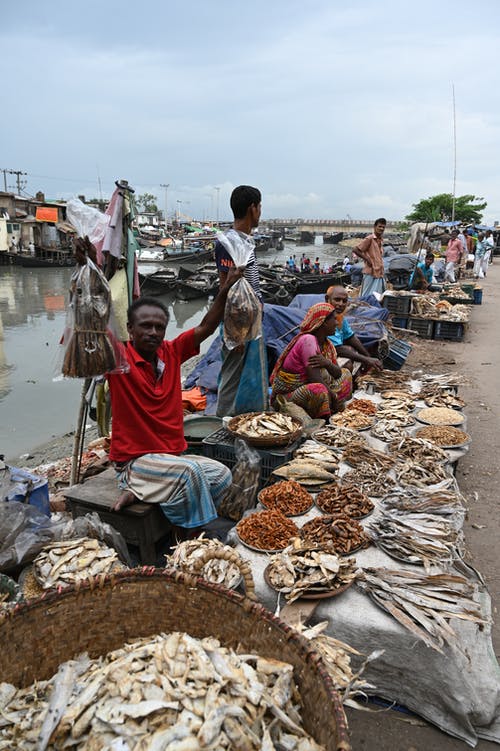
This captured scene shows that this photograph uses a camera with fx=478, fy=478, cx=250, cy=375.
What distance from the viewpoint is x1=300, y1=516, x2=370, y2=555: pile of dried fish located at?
230 cm

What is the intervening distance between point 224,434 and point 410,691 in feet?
6.42

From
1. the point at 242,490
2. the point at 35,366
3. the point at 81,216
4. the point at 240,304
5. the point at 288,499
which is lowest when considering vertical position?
the point at 35,366

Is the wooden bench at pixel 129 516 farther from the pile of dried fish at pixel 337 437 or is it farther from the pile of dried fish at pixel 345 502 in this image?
the pile of dried fish at pixel 337 437

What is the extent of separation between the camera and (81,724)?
1.24 m

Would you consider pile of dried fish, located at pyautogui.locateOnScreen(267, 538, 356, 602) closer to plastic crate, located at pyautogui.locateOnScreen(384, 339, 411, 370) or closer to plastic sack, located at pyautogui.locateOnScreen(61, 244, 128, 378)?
plastic sack, located at pyautogui.locateOnScreen(61, 244, 128, 378)

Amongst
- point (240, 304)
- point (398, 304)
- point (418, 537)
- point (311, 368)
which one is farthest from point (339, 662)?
point (398, 304)

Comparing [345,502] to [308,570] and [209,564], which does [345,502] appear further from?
[209,564]

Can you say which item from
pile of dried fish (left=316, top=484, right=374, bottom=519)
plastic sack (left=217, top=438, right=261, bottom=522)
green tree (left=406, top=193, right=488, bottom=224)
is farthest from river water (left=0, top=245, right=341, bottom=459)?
green tree (left=406, top=193, right=488, bottom=224)

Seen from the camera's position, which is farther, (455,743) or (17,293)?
(17,293)

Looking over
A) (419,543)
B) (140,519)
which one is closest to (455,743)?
(419,543)

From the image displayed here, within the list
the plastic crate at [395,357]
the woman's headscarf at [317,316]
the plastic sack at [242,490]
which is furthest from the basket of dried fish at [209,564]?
the plastic crate at [395,357]

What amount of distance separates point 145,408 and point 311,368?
189cm

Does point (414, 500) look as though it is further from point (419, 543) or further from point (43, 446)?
point (43, 446)

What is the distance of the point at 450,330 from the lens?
9188mm
